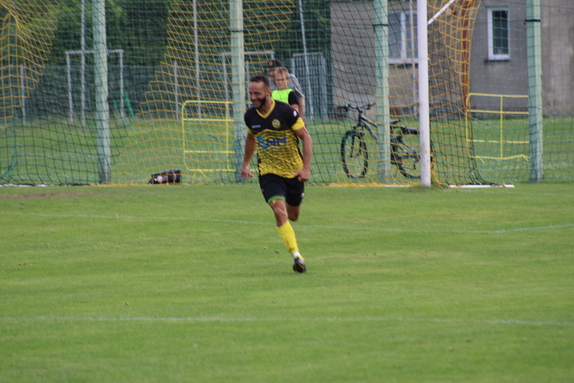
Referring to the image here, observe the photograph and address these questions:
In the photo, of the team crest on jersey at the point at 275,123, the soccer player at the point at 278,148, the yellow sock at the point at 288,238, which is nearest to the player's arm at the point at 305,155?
the soccer player at the point at 278,148

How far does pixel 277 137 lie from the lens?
27.3 ft

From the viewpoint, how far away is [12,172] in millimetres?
18234

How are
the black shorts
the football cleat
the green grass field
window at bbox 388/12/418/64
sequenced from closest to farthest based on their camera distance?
the green grass field
the football cleat
the black shorts
window at bbox 388/12/418/64

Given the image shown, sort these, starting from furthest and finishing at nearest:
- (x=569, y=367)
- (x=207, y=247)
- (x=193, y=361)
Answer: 1. (x=207, y=247)
2. (x=193, y=361)
3. (x=569, y=367)

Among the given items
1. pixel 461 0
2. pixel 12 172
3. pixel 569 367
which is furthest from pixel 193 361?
pixel 12 172

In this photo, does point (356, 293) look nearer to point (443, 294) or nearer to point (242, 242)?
point (443, 294)

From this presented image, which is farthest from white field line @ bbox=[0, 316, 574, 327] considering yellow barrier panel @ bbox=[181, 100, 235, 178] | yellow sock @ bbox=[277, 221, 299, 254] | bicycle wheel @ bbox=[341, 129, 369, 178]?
yellow barrier panel @ bbox=[181, 100, 235, 178]

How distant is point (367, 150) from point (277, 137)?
7.50 meters

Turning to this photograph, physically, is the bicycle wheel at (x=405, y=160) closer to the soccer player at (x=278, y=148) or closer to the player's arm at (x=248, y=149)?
the player's arm at (x=248, y=149)

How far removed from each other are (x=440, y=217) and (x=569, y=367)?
251 inches

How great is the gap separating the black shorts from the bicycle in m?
6.52

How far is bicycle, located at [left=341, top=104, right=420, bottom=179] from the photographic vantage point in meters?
15.1

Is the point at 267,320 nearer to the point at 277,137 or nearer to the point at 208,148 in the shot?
the point at 277,137

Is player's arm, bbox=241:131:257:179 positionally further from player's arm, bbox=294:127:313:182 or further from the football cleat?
the football cleat
